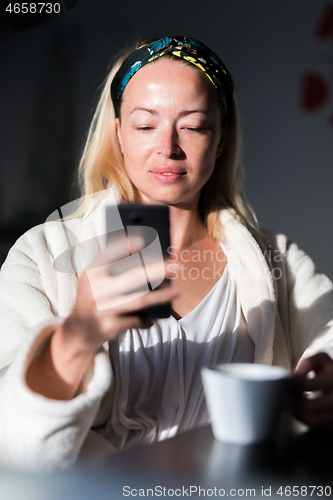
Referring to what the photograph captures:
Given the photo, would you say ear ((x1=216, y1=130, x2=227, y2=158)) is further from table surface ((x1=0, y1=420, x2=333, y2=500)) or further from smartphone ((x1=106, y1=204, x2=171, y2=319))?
table surface ((x1=0, y1=420, x2=333, y2=500))

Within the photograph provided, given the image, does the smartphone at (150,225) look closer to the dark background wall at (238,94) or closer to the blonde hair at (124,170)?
the blonde hair at (124,170)

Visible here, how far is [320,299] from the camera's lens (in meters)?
0.69

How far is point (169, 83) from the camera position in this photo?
1.96 ft

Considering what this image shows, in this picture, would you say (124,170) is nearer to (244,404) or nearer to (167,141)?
(167,141)

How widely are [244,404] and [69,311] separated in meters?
0.34

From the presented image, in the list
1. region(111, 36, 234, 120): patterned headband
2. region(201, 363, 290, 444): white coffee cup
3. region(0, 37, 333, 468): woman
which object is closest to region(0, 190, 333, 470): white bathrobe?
region(0, 37, 333, 468): woman

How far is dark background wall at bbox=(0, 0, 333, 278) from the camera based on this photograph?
756 millimetres

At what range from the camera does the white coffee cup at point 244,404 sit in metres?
0.26

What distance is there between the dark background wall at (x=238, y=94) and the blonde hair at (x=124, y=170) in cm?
9

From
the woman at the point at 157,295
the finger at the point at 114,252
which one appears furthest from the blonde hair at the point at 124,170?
the finger at the point at 114,252

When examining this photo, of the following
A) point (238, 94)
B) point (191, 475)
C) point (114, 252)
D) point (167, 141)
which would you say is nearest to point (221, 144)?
point (167, 141)

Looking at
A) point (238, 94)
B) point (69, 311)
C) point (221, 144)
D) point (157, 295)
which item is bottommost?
point (69, 311)

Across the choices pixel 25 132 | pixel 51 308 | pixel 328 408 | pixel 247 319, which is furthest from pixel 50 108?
pixel 328 408

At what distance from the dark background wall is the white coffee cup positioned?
59 centimetres
